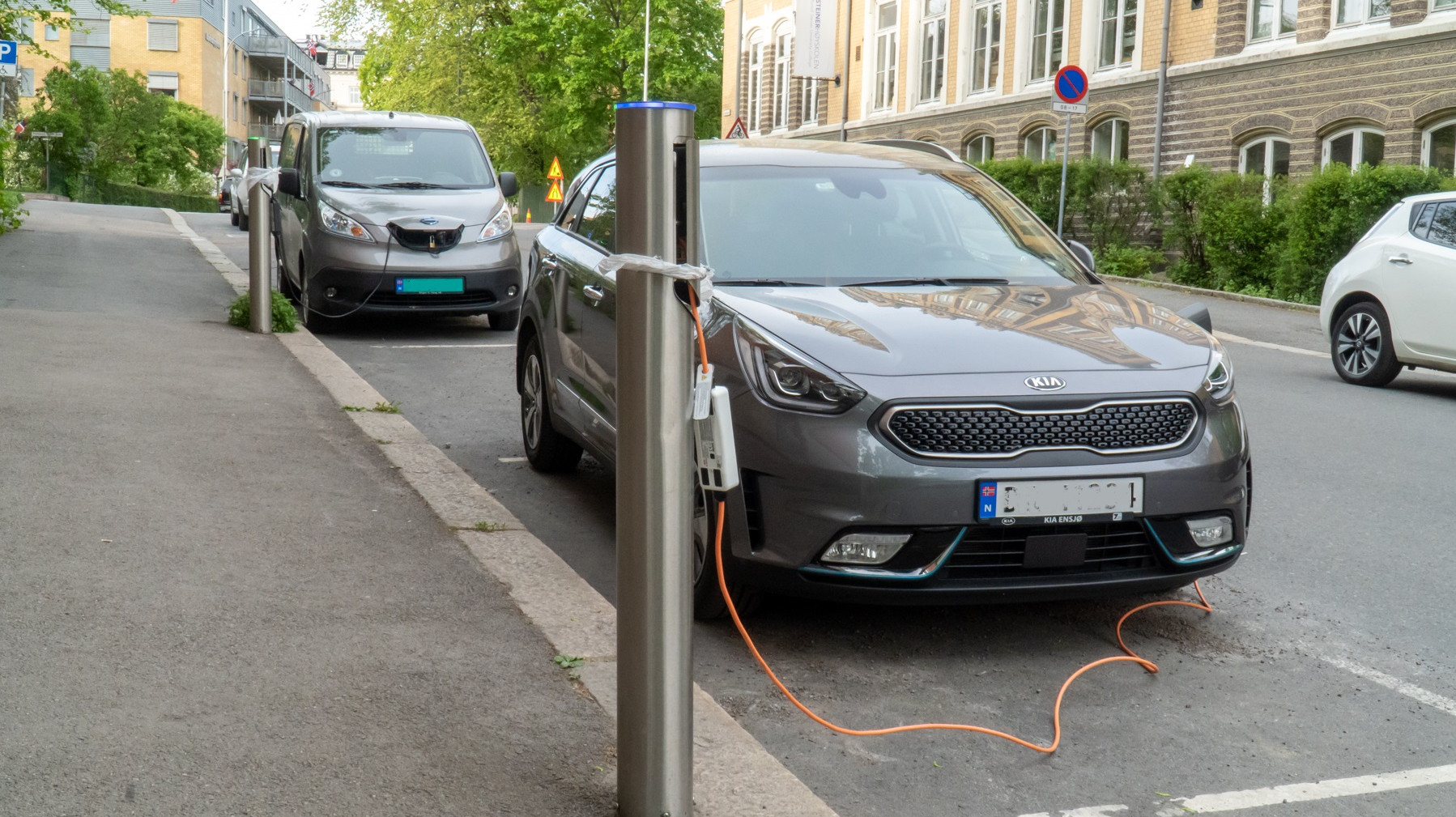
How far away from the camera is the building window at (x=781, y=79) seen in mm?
46469

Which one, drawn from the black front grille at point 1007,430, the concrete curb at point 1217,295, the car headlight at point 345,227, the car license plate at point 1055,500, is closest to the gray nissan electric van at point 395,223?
the car headlight at point 345,227

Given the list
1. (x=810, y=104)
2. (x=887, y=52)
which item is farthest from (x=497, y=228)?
(x=810, y=104)

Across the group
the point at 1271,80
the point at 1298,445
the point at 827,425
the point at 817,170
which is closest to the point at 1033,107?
the point at 1271,80

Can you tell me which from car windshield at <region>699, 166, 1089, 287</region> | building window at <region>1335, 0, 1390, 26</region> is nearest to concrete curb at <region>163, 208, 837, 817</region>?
car windshield at <region>699, 166, 1089, 287</region>

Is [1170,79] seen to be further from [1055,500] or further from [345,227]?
[1055,500]

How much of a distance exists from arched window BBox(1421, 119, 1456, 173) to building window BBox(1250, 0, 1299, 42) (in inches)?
145

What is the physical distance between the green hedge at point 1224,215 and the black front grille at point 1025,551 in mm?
14478

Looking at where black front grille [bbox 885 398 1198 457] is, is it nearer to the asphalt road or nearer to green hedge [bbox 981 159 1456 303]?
the asphalt road

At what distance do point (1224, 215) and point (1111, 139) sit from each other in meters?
9.44

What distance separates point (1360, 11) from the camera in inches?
901

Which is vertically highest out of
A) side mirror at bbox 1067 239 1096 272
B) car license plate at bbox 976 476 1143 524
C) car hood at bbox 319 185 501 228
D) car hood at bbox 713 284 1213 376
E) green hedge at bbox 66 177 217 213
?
green hedge at bbox 66 177 217 213

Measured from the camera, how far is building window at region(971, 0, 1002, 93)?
112 feet

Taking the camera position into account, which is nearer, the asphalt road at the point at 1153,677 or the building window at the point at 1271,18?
the asphalt road at the point at 1153,677

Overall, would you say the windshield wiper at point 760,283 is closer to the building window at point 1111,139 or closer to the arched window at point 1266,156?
the arched window at point 1266,156
